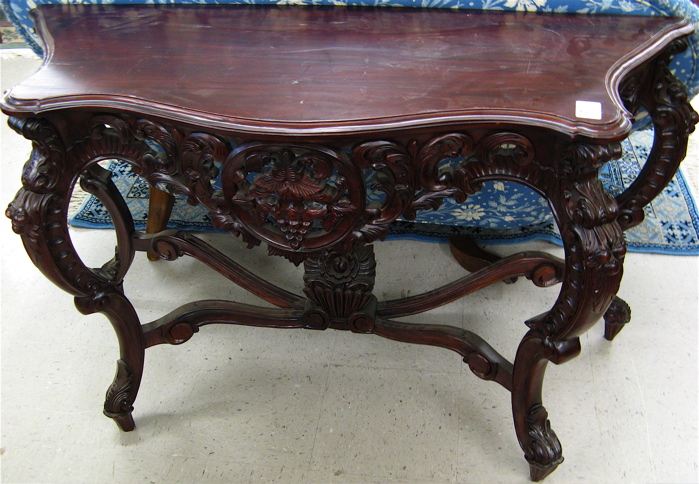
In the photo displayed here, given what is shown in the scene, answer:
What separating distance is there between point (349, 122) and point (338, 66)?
16 cm

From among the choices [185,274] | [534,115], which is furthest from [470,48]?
[185,274]

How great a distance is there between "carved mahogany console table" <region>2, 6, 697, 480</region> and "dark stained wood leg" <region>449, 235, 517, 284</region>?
0.39m

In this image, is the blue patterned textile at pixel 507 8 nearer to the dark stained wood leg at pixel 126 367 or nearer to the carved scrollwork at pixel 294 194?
the carved scrollwork at pixel 294 194

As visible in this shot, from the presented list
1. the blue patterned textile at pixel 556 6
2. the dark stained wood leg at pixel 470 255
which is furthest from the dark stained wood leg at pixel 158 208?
the dark stained wood leg at pixel 470 255

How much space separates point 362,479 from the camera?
1.16m

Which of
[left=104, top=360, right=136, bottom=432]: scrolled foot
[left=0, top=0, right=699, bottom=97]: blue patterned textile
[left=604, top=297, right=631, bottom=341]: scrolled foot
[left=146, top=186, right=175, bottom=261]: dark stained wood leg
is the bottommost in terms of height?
[left=104, top=360, right=136, bottom=432]: scrolled foot

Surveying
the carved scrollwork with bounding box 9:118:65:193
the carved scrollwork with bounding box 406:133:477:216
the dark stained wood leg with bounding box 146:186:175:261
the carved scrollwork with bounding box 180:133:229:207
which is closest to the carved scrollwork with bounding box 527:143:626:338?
the carved scrollwork with bounding box 406:133:477:216

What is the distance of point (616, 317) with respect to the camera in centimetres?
136

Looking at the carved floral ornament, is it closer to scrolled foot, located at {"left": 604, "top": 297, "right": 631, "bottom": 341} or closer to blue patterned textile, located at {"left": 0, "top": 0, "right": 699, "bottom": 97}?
blue patterned textile, located at {"left": 0, "top": 0, "right": 699, "bottom": 97}

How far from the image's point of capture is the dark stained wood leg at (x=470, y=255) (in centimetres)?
153

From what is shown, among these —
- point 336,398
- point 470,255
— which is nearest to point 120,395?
point 336,398

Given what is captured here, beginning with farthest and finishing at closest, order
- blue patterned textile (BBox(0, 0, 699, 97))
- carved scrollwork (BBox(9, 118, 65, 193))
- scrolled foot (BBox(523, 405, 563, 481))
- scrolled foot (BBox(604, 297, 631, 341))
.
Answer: scrolled foot (BBox(604, 297, 631, 341)) → scrolled foot (BBox(523, 405, 563, 481)) → blue patterned textile (BBox(0, 0, 699, 97)) → carved scrollwork (BBox(9, 118, 65, 193))

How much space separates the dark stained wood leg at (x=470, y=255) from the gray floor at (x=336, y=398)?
34mm

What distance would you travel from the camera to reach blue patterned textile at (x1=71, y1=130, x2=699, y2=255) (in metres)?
1.40
